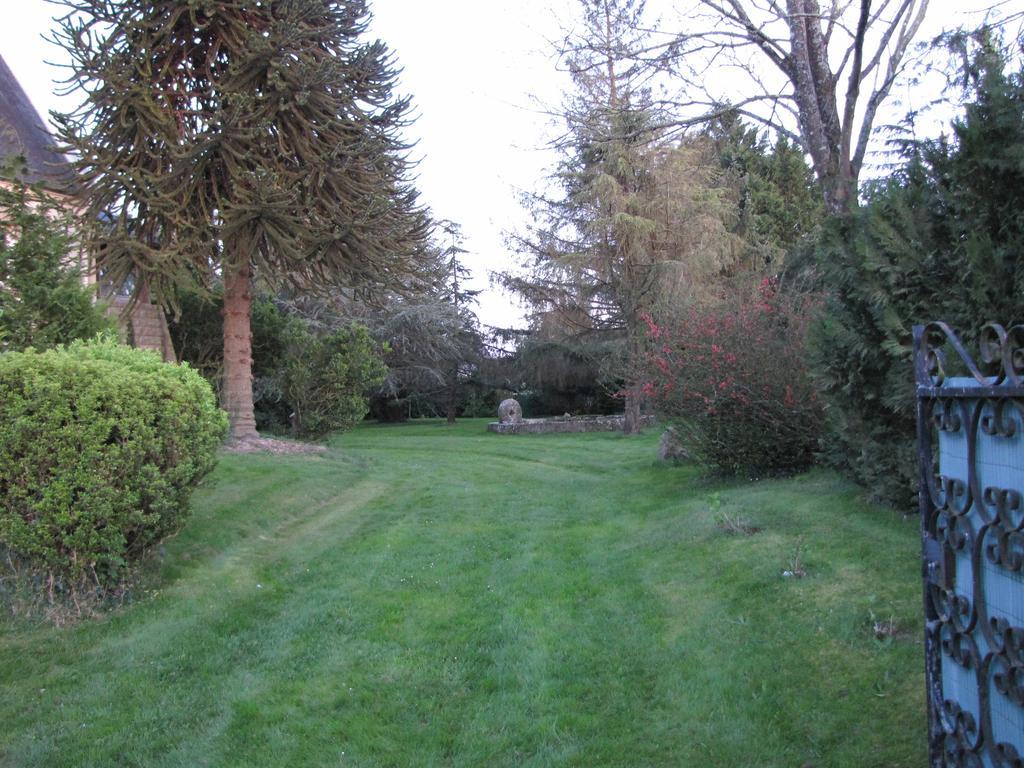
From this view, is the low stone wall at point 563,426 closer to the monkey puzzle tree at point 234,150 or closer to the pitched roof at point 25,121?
the monkey puzzle tree at point 234,150

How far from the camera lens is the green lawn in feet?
12.6

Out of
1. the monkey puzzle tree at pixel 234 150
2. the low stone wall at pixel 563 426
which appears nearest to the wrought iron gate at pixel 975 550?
the monkey puzzle tree at pixel 234 150

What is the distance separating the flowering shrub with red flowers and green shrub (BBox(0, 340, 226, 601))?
22.2ft

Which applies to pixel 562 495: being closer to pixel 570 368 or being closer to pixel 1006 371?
pixel 1006 371

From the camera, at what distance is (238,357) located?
48.2 ft

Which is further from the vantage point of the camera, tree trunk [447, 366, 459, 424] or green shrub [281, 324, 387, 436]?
tree trunk [447, 366, 459, 424]

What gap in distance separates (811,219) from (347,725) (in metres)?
30.9

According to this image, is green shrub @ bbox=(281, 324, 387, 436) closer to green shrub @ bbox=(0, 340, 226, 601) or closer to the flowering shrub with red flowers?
the flowering shrub with red flowers

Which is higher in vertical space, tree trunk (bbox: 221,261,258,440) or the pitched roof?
the pitched roof

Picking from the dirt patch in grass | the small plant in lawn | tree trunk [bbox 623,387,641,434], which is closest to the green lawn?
the small plant in lawn

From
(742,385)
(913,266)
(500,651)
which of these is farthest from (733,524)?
(500,651)

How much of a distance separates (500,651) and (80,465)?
3183mm

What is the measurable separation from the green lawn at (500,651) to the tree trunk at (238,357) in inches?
223

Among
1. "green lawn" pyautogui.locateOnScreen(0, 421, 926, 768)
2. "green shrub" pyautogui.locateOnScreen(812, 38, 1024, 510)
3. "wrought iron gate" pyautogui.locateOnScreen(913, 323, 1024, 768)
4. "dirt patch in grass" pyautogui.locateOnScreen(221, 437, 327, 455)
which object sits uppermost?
"green shrub" pyautogui.locateOnScreen(812, 38, 1024, 510)
